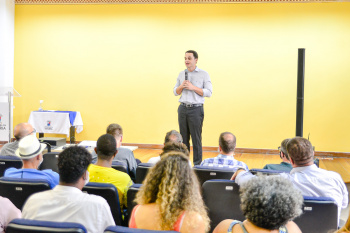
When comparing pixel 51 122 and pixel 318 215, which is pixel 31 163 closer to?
pixel 318 215

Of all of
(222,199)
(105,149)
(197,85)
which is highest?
(197,85)

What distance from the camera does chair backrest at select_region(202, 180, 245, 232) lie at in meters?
2.91

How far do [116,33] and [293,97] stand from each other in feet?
13.4

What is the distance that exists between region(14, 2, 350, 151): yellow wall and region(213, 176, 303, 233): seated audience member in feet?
22.4

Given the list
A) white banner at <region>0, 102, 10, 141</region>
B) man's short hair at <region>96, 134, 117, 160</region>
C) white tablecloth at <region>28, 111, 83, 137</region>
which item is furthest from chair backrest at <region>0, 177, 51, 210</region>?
white tablecloth at <region>28, 111, 83, 137</region>

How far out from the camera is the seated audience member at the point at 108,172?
2945 millimetres

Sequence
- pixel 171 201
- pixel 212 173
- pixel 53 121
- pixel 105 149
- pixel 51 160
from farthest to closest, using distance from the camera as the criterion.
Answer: pixel 53 121, pixel 51 160, pixel 212 173, pixel 105 149, pixel 171 201

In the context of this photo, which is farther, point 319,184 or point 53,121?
point 53,121

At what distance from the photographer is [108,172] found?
299 centimetres

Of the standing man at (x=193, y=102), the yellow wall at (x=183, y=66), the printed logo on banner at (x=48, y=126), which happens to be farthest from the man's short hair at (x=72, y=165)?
the printed logo on banner at (x=48, y=126)

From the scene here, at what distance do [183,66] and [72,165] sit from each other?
6634 millimetres

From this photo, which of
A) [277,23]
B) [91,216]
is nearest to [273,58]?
[277,23]

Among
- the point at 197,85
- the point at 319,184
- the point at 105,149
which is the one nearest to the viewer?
the point at 319,184

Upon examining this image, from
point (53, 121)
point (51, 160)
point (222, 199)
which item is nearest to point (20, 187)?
point (222, 199)
